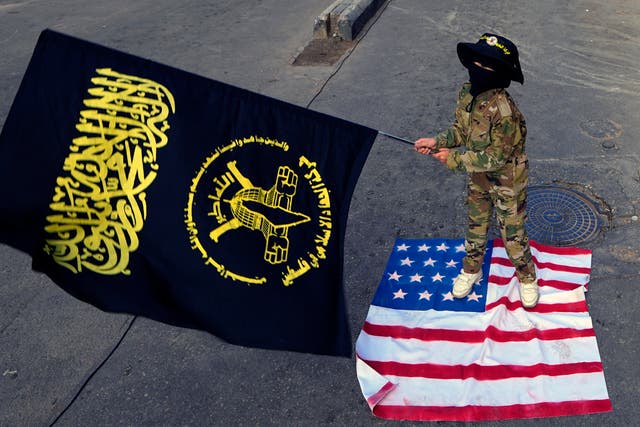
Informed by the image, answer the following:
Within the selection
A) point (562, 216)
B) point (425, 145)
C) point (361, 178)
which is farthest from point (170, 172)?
point (562, 216)

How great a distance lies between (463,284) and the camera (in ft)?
15.1

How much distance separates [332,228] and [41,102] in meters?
1.65

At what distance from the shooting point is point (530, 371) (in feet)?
13.0

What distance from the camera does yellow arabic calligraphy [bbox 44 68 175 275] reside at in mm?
3086

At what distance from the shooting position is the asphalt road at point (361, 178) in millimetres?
4027

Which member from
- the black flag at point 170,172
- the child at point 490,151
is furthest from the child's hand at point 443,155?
the black flag at point 170,172

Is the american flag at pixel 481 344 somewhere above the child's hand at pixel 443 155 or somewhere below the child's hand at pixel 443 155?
below

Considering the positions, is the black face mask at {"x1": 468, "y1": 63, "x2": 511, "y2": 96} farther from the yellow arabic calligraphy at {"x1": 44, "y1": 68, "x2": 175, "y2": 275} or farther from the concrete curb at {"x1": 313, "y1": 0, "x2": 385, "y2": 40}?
the concrete curb at {"x1": 313, "y1": 0, "x2": 385, "y2": 40}

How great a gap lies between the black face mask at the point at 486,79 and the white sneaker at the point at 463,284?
1543 mm

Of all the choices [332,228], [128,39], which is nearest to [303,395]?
[332,228]

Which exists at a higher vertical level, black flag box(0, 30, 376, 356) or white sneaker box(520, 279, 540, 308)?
black flag box(0, 30, 376, 356)

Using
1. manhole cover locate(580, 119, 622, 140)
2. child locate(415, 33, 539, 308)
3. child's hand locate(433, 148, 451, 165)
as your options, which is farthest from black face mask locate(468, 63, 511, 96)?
manhole cover locate(580, 119, 622, 140)

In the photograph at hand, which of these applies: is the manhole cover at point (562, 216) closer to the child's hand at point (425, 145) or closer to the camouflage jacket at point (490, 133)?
the camouflage jacket at point (490, 133)

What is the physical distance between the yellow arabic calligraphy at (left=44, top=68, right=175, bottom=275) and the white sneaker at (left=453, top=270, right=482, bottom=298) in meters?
2.51
